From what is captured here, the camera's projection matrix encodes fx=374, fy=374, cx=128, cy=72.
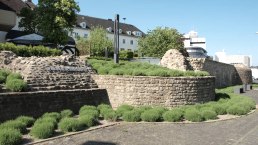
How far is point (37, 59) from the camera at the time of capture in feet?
66.3

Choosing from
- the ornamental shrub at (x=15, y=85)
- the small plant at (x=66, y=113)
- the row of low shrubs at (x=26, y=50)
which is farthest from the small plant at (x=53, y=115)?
the row of low shrubs at (x=26, y=50)

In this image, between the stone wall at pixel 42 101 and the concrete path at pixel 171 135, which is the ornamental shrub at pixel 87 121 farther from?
the stone wall at pixel 42 101

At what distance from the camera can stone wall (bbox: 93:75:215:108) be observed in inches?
793

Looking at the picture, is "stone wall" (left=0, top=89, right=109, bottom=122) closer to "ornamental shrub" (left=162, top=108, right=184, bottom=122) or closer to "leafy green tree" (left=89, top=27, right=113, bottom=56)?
"ornamental shrub" (left=162, top=108, right=184, bottom=122)

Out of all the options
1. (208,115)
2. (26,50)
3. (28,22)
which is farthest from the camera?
(28,22)

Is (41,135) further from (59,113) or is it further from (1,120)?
(59,113)

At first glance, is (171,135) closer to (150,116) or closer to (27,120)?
(150,116)

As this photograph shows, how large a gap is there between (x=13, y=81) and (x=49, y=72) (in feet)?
11.6

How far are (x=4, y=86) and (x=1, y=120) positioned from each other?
229cm

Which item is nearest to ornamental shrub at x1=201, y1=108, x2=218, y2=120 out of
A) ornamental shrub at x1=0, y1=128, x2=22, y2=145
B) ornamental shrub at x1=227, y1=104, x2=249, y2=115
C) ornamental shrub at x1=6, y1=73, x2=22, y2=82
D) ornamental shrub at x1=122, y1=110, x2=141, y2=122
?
ornamental shrub at x1=227, y1=104, x2=249, y2=115

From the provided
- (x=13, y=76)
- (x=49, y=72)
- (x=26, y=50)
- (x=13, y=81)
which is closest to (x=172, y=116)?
(x=49, y=72)

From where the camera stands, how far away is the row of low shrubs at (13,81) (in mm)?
15993

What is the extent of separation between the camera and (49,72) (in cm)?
1953

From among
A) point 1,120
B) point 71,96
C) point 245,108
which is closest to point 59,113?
point 71,96
